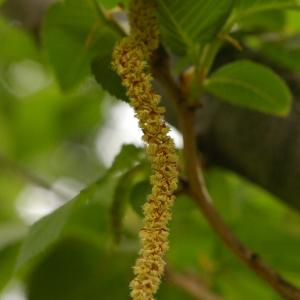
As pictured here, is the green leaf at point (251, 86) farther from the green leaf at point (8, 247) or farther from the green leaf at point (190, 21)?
the green leaf at point (8, 247)

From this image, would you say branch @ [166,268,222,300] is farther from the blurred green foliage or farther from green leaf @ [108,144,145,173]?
green leaf @ [108,144,145,173]

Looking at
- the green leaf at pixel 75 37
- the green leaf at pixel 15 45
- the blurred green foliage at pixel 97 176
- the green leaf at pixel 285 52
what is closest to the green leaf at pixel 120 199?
the blurred green foliage at pixel 97 176

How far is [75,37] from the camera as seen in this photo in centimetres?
71

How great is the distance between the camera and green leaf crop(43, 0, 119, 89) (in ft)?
2.19

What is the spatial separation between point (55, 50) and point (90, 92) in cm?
86

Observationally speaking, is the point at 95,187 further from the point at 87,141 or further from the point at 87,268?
the point at 87,141

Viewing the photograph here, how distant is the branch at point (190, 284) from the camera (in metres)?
1.00

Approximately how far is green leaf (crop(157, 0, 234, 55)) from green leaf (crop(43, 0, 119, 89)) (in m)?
0.05

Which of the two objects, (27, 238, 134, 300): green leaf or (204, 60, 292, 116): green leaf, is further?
(27, 238, 134, 300): green leaf

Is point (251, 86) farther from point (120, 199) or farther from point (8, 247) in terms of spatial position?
point (8, 247)

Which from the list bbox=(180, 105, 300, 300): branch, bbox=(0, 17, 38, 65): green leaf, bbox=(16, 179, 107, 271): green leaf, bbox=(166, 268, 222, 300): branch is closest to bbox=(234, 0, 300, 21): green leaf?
bbox=(180, 105, 300, 300): branch

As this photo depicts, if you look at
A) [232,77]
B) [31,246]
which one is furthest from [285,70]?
[31,246]

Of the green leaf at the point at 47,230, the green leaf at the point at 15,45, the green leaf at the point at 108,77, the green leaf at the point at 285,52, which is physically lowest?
the green leaf at the point at 15,45

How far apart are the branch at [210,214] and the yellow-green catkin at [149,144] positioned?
0.35 ft
